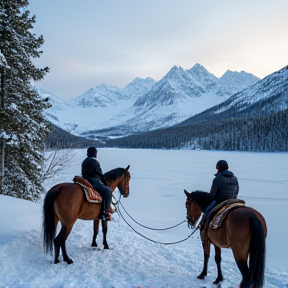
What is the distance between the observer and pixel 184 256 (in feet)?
25.6

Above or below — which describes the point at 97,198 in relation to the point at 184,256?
above

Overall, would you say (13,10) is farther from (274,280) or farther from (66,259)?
(274,280)

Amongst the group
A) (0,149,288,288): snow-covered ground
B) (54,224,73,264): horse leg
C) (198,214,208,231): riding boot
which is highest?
(198,214,208,231): riding boot

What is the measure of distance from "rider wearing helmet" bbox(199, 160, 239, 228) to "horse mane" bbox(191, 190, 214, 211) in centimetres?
17

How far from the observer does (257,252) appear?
4.95 m

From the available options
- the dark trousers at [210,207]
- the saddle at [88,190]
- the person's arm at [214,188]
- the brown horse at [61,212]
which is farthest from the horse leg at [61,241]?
the person's arm at [214,188]

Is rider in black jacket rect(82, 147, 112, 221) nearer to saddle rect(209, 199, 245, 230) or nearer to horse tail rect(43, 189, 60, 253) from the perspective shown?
horse tail rect(43, 189, 60, 253)

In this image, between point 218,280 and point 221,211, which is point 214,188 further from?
point 218,280

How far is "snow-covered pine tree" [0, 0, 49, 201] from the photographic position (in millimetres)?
11500

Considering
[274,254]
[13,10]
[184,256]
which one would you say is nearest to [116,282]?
[184,256]

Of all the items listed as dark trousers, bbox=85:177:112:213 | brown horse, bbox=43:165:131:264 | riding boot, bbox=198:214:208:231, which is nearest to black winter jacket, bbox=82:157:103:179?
dark trousers, bbox=85:177:112:213

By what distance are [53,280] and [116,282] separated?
4.30 ft

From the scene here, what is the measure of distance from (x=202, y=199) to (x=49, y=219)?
3.71m

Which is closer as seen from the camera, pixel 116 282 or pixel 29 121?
pixel 116 282
